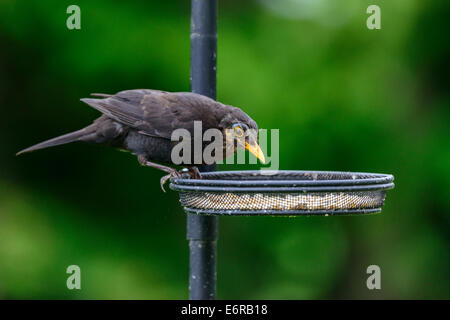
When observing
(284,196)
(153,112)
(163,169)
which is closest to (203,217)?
(163,169)

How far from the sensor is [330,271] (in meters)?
5.29

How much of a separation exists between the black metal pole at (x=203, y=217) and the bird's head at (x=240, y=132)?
0.27 meters

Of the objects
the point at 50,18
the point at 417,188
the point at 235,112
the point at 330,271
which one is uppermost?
the point at 50,18

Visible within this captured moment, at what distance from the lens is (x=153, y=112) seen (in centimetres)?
358

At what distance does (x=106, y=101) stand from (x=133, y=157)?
1.47 m

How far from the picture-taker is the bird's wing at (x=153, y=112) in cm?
347

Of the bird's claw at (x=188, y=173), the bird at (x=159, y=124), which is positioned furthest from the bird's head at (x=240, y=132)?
the bird's claw at (x=188, y=173)

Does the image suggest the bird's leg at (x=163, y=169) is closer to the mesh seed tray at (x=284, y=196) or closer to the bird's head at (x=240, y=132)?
the bird's head at (x=240, y=132)

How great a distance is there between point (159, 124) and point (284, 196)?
1.31m

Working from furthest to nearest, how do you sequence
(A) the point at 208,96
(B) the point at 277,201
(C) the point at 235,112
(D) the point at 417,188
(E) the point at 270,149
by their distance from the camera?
(D) the point at 417,188 < (E) the point at 270,149 < (C) the point at 235,112 < (A) the point at 208,96 < (B) the point at 277,201

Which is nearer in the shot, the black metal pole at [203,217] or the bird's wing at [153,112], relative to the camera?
the black metal pole at [203,217]

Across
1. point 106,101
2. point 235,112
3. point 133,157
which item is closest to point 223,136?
point 235,112

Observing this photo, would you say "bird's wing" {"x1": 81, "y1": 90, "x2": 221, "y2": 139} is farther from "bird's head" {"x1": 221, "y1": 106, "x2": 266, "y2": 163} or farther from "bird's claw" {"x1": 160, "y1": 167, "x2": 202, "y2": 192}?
"bird's claw" {"x1": 160, "y1": 167, "x2": 202, "y2": 192}

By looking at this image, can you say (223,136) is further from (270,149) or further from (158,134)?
(270,149)
